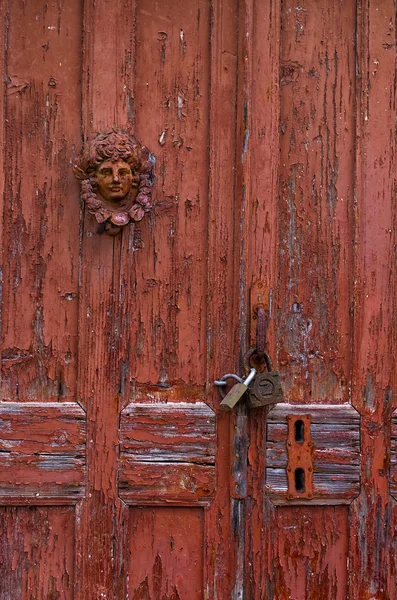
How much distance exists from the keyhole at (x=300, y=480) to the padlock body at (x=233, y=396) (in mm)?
279

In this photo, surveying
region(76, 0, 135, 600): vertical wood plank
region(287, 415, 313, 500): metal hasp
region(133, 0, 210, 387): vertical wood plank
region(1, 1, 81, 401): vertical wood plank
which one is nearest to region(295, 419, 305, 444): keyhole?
region(287, 415, 313, 500): metal hasp

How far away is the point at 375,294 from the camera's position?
6.15 ft

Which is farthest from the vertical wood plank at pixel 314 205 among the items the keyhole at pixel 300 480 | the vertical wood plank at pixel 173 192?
the vertical wood plank at pixel 173 192

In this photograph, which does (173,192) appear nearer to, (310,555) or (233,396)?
(233,396)

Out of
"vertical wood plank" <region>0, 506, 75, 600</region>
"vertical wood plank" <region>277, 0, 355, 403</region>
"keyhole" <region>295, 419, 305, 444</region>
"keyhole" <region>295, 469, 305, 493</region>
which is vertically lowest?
"vertical wood plank" <region>0, 506, 75, 600</region>

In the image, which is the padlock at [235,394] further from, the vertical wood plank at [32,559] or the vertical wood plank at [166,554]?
the vertical wood plank at [32,559]

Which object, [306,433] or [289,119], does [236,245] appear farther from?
[306,433]

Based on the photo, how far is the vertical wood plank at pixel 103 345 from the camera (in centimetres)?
182

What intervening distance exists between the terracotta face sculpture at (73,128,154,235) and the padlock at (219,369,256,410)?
1.60 ft

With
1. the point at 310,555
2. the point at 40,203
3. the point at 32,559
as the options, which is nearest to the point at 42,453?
the point at 32,559

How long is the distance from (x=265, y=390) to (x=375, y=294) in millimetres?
394

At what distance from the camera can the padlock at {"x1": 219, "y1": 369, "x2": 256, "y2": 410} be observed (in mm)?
1708

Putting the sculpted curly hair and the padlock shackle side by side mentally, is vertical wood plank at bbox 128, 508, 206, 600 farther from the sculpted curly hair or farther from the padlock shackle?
the sculpted curly hair

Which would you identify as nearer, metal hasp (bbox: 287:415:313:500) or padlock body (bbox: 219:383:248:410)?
padlock body (bbox: 219:383:248:410)
